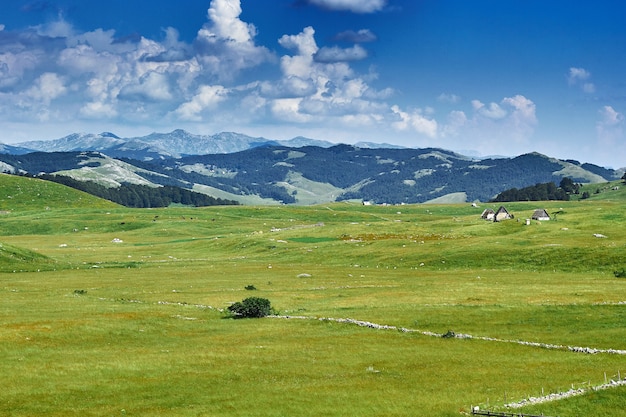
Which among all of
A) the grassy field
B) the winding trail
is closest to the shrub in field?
the grassy field

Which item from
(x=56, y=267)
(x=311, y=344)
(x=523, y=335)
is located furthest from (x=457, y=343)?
(x=56, y=267)

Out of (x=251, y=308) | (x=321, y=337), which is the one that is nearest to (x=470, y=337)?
(x=321, y=337)

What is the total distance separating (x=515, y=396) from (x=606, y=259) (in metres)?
77.8

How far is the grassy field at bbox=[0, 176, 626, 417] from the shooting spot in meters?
35.6

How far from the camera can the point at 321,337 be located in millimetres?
55000

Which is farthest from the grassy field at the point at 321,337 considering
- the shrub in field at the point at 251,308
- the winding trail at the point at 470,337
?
the shrub in field at the point at 251,308

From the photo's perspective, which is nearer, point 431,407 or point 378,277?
point 431,407

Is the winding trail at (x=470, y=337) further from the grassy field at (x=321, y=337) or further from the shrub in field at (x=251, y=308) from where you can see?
the shrub in field at (x=251, y=308)

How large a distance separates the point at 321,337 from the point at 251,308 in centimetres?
1310

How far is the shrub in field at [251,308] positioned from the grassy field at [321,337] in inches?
68.5

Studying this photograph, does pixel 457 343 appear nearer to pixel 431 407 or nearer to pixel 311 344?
pixel 311 344

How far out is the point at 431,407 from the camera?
1340 inches

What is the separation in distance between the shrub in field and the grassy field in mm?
1739

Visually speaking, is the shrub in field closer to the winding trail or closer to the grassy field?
the grassy field
